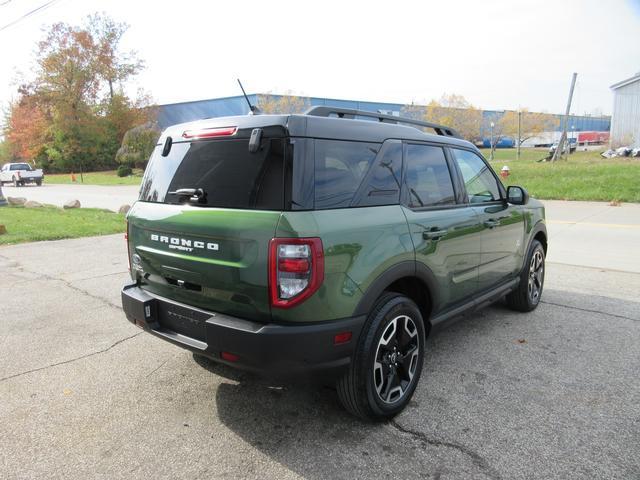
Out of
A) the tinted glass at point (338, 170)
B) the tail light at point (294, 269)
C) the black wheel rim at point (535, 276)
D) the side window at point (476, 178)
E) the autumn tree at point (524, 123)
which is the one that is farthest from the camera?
the autumn tree at point (524, 123)

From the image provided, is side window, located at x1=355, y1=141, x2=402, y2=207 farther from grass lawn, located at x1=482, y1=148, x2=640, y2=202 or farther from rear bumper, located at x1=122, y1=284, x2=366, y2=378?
grass lawn, located at x1=482, y1=148, x2=640, y2=202

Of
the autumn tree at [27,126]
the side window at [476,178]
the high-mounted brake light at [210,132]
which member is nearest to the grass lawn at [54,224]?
the high-mounted brake light at [210,132]

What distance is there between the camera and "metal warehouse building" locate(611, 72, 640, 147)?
153ft

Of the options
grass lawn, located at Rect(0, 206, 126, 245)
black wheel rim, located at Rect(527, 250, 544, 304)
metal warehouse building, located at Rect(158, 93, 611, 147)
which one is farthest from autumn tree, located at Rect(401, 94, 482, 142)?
black wheel rim, located at Rect(527, 250, 544, 304)

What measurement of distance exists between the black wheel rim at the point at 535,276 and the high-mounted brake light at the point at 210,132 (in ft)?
12.0

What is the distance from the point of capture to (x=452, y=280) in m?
3.56

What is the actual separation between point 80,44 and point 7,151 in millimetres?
20686

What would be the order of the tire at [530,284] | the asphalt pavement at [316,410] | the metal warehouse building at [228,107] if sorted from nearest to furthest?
the asphalt pavement at [316,410] → the tire at [530,284] → the metal warehouse building at [228,107]

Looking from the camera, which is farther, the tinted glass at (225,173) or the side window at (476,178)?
the side window at (476,178)

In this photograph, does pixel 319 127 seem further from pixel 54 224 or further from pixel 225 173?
pixel 54 224

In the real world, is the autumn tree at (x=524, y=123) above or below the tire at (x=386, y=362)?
above

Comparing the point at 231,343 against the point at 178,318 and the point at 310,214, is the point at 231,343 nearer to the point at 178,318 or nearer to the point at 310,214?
the point at 178,318

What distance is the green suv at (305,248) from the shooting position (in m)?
2.49

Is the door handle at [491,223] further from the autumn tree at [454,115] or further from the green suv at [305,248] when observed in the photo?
the autumn tree at [454,115]
